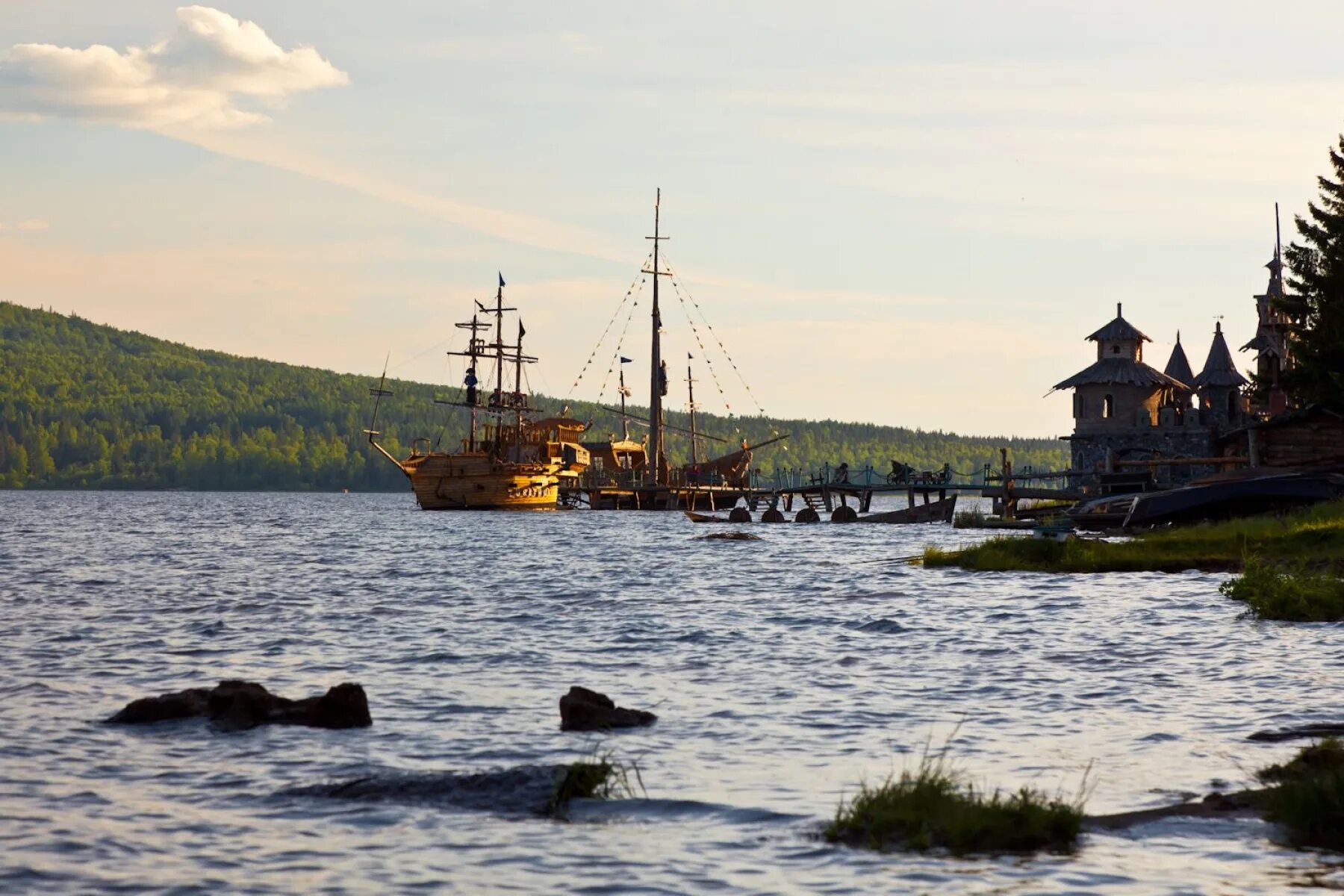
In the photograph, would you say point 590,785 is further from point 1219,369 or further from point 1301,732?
point 1219,369

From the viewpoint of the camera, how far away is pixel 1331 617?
2586 centimetres

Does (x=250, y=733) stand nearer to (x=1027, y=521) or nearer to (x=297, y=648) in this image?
(x=297, y=648)

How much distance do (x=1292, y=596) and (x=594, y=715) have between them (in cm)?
1431

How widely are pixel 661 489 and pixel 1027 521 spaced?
192 ft

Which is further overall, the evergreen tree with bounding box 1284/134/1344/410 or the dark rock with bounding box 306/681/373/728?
the evergreen tree with bounding box 1284/134/1344/410

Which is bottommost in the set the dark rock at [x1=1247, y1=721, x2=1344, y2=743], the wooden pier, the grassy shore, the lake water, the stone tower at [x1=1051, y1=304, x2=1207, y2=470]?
the lake water

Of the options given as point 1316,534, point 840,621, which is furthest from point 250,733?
point 1316,534

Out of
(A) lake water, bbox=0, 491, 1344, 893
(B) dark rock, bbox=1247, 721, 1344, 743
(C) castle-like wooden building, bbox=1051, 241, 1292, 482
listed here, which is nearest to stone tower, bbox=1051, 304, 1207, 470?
(C) castle-like wooden building, bbox=1051, 241, 1292, 482

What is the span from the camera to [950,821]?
1159 centimetres

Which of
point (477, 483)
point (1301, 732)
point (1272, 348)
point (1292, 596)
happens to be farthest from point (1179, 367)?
point (1301, 732)

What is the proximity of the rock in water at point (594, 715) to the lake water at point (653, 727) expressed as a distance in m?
0.28

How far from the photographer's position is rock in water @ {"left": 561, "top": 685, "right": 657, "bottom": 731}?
16.9m

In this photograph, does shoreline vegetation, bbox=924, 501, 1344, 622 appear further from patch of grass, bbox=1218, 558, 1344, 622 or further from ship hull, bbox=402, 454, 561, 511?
ship hull, bbox=402, 454, 561, 511

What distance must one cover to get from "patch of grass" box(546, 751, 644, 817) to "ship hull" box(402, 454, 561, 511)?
113190 mm
